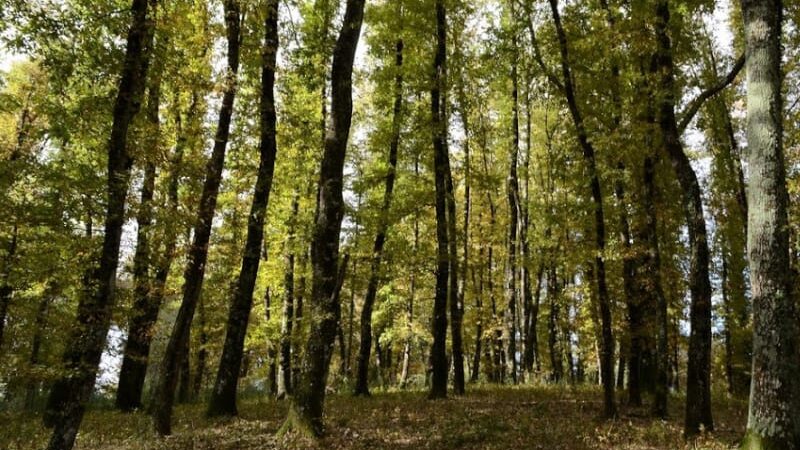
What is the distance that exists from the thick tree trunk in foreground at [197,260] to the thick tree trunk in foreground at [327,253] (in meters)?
2.57

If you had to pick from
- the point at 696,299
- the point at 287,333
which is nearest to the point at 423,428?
the point at 696,299

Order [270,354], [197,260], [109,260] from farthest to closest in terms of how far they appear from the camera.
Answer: [270,354], [197,260], [109,260]

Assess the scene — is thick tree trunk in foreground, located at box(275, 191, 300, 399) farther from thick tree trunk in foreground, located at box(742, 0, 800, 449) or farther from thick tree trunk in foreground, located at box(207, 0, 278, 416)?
thick tree trunk in foreground, located at box(742, 0, 800, 449)

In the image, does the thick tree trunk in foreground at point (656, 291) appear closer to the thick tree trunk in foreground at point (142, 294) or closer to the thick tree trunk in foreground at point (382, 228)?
the thick tree trunk in foreground at point (382, 228)

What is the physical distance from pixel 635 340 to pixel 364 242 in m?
10.2

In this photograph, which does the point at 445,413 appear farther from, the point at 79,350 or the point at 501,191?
the point at 501,191

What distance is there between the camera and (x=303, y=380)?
10516 mm

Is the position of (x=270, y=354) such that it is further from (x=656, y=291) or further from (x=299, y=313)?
(x=656, y=291)

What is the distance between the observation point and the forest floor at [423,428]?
1041cm

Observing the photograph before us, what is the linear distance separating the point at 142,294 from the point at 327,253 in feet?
20.5

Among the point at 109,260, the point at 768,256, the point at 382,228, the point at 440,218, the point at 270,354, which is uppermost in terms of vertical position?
the point at 440,218

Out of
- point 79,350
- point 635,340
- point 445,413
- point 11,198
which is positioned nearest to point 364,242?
point 445,413

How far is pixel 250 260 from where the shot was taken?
1416 centimetres

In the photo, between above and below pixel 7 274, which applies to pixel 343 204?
above
